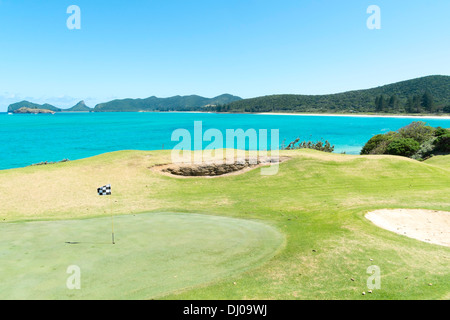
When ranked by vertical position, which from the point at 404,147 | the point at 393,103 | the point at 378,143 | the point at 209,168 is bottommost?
the point at 209,168

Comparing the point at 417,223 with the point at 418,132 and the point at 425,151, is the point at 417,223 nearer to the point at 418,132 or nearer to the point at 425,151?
the point at 425,151

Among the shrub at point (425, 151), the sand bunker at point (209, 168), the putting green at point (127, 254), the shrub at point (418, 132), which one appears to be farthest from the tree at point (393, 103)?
the putting green at point (127, 254)

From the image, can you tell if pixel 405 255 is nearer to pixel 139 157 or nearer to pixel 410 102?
pixel 139 157

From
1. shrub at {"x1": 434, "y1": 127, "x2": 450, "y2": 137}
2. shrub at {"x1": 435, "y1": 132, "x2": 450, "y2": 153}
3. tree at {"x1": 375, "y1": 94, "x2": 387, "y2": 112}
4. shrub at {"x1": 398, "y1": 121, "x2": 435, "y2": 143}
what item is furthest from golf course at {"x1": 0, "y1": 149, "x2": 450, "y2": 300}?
tree at {"x1": 375, "y1": 94, "x2": 387, "y2": 112}

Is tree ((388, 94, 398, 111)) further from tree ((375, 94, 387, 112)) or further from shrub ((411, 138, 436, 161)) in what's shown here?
shrub ((411, 138, 436, 161))

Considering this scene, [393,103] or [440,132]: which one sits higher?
[393,103]

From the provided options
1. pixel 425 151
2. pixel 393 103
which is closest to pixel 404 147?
pixel 425 151

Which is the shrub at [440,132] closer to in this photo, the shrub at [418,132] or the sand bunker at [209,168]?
the shrub at [418,132]
